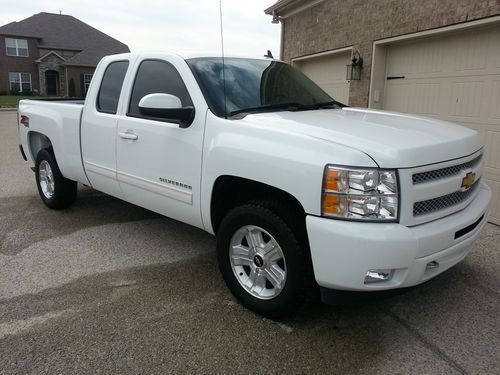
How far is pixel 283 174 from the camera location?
106 inches

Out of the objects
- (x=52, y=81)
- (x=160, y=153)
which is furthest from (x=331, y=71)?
(x=52, y=81)

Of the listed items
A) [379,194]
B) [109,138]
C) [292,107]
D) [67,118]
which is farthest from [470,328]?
[67,118]

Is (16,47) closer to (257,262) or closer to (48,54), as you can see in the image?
(48,54)

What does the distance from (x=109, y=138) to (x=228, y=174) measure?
1761 millimetres

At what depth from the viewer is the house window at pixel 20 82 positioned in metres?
44.0

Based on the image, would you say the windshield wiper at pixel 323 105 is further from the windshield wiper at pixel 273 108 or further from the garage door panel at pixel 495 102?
the garage door panel at pixel 495 102

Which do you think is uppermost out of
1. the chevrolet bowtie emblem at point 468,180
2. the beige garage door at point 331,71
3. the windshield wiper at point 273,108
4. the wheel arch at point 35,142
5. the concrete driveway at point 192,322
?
the beige garage door at point 331,71

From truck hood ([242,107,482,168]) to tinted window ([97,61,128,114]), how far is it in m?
1.81

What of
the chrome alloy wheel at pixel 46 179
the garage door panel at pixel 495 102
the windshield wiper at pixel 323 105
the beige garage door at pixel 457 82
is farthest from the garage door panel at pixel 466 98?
the chrome alloy wheel at pixel 46 179

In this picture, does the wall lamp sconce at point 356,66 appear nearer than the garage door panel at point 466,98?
→ No

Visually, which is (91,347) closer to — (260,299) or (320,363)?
(260,299)

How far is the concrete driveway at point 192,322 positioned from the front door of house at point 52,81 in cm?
4544

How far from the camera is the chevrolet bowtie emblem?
294cm

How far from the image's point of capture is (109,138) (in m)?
4.28
